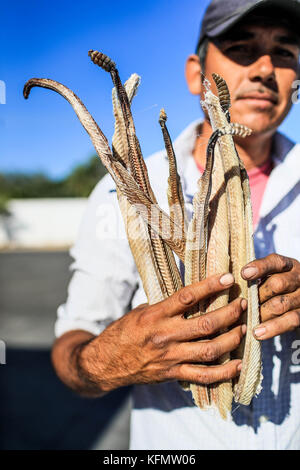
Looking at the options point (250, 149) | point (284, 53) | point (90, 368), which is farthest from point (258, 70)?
point (90, 368)

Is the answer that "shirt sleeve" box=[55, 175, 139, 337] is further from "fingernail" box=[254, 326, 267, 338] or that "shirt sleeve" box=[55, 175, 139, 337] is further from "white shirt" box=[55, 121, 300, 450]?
"fingernail" box=[254, 326, 267, 338]

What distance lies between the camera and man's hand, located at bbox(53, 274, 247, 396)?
30.2 inches

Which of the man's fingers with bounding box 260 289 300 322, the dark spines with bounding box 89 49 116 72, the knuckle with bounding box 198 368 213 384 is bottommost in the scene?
the knuckle with bounding box 198 368 213 384

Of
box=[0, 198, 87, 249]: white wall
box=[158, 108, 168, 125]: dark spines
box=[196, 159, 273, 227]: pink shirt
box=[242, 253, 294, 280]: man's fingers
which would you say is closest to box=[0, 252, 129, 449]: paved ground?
box=[196, 159, 273, 227]: pink shirt

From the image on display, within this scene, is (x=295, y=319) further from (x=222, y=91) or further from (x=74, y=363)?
(x=74, y=363)

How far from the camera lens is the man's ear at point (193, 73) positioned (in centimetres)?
140

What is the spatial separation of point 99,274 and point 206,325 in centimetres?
57

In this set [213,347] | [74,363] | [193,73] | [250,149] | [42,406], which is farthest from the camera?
[42,406]

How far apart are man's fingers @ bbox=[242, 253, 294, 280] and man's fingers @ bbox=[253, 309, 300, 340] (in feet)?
0.30

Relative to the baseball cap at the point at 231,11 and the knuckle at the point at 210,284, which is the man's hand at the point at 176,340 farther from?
the baseball cap at the point at 231,11

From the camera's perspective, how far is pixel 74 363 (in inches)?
47.1

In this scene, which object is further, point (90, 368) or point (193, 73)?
point (193, 73)

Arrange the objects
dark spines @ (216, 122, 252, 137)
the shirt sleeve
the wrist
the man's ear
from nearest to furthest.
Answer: dark spines @ (216, 122, 252, 137) < the wrist < the shirt sleeve < the man's ear

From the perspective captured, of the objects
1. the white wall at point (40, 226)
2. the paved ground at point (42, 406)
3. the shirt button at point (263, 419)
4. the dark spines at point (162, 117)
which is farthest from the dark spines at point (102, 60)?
the white wall at point (40, 226)
